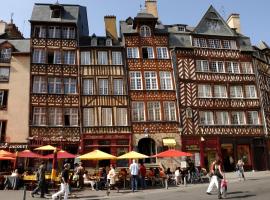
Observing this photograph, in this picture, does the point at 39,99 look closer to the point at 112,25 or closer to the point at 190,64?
the point at 112,25

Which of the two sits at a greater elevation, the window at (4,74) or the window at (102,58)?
the window at (102,58)

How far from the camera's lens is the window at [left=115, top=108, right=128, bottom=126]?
27266 millimetres

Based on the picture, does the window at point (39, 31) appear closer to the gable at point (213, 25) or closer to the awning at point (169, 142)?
the awning at point (169, 142)

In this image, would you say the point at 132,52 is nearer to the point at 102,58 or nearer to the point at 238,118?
the point at 102,58

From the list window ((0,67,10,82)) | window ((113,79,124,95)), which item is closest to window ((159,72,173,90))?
window ((113,79,124,95))

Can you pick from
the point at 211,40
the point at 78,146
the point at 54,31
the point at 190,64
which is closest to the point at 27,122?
the point at 78,146

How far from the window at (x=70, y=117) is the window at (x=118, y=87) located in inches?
142

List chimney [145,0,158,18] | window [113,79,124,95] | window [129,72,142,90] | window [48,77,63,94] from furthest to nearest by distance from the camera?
chimney [145,0,158,18]
window [129,72,142,90]
window [113,79,124,95]
window [48,77,63,94]

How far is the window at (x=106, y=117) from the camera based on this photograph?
27.1 metres

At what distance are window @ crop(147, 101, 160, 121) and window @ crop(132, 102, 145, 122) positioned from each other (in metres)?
0.57

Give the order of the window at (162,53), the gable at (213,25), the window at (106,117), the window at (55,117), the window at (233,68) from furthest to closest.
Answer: the gable at (213,25) < the window at (233,68) < the window at (162,53) < the window at (106,117) < the window at (55,117)

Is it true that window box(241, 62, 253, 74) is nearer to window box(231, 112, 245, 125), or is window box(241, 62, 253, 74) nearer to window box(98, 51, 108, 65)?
window box(231, 112, 245, 125)

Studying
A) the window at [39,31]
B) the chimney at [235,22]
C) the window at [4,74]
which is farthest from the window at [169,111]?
the window at [4,74]

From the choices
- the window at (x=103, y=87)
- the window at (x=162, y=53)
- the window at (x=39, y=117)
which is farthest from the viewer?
the window at (x=162, y=53)
